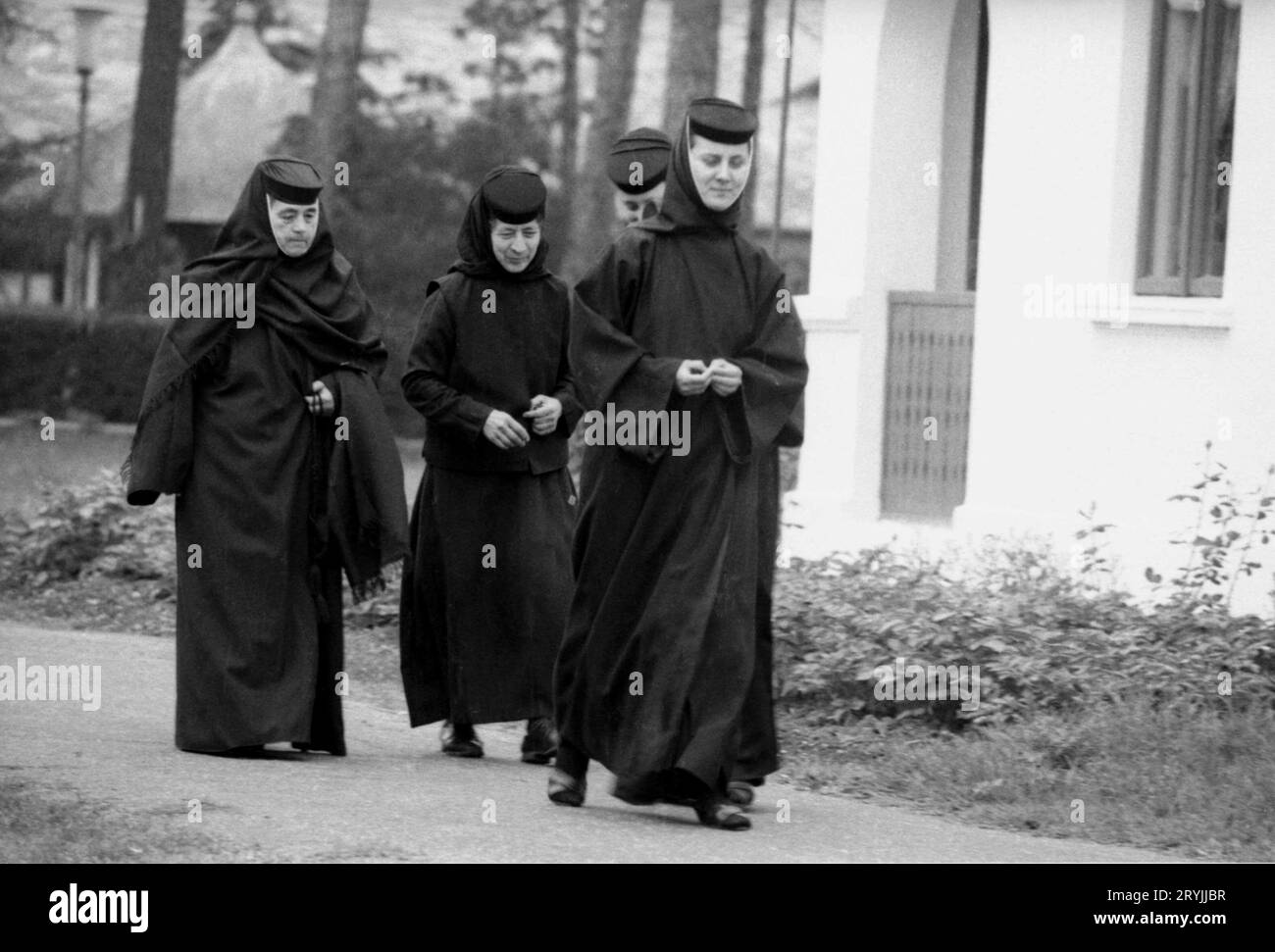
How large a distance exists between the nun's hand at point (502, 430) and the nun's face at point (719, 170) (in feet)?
4.89

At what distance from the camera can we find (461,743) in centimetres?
841

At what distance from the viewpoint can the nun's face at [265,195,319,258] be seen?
26.5 feet

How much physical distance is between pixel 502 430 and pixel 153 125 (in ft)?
66.7

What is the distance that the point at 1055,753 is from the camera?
7.94 metres

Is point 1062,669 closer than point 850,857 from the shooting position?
No

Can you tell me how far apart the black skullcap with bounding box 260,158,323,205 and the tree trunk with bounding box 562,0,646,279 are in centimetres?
1479

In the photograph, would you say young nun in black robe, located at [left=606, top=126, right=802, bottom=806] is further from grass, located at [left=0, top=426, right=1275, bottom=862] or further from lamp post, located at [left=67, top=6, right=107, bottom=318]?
lamp post, located at [left=67, top=6, right=107, bottom=318]

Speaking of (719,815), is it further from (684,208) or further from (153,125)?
(153,125)

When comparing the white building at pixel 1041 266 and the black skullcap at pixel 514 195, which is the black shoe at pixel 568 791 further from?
the white building at pixel 1041 266

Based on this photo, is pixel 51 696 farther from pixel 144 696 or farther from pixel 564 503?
pixel 564 503

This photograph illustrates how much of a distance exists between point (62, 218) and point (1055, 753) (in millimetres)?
23481

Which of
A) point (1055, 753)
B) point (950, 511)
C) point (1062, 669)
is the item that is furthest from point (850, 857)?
point (950, 511)

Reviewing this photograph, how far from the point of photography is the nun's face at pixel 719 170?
6855mm

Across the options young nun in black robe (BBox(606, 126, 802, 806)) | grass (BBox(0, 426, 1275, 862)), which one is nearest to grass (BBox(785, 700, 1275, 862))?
grass (BBox(0, 426, 1275, 862))
